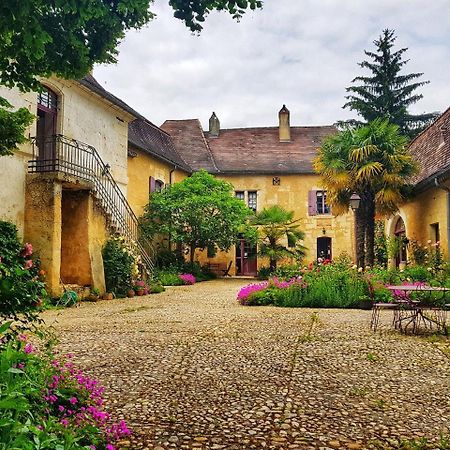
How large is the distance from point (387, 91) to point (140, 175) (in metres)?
19.4

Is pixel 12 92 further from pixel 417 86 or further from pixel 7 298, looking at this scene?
pixel 417 86

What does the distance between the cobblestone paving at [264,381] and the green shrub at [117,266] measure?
5.22 meters

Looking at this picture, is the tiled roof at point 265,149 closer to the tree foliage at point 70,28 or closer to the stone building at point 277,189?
the stone building at point 277,189

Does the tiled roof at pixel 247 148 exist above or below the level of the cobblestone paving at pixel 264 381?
above

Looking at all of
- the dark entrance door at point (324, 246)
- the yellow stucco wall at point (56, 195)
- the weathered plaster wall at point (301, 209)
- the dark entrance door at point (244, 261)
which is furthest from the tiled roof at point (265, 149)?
the yellow stucco wall at point (56, 195)

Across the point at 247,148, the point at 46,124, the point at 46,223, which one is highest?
the point at 247,148

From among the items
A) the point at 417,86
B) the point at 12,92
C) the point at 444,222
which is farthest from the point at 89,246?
the point at 417,86

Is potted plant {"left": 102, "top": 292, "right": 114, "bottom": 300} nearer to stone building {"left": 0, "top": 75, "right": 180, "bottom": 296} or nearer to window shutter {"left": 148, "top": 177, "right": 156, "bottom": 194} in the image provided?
stone building {"left": 0, "top": 75, "right": 180, "bottom": 296}


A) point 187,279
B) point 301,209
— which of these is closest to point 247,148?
point 301,209

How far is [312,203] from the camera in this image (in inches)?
1035

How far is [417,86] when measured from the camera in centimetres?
3089

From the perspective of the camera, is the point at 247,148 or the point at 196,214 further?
the point at 247,148

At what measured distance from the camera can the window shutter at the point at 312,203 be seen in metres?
26.3

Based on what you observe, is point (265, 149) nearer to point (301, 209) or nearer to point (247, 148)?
point (247, 148)
